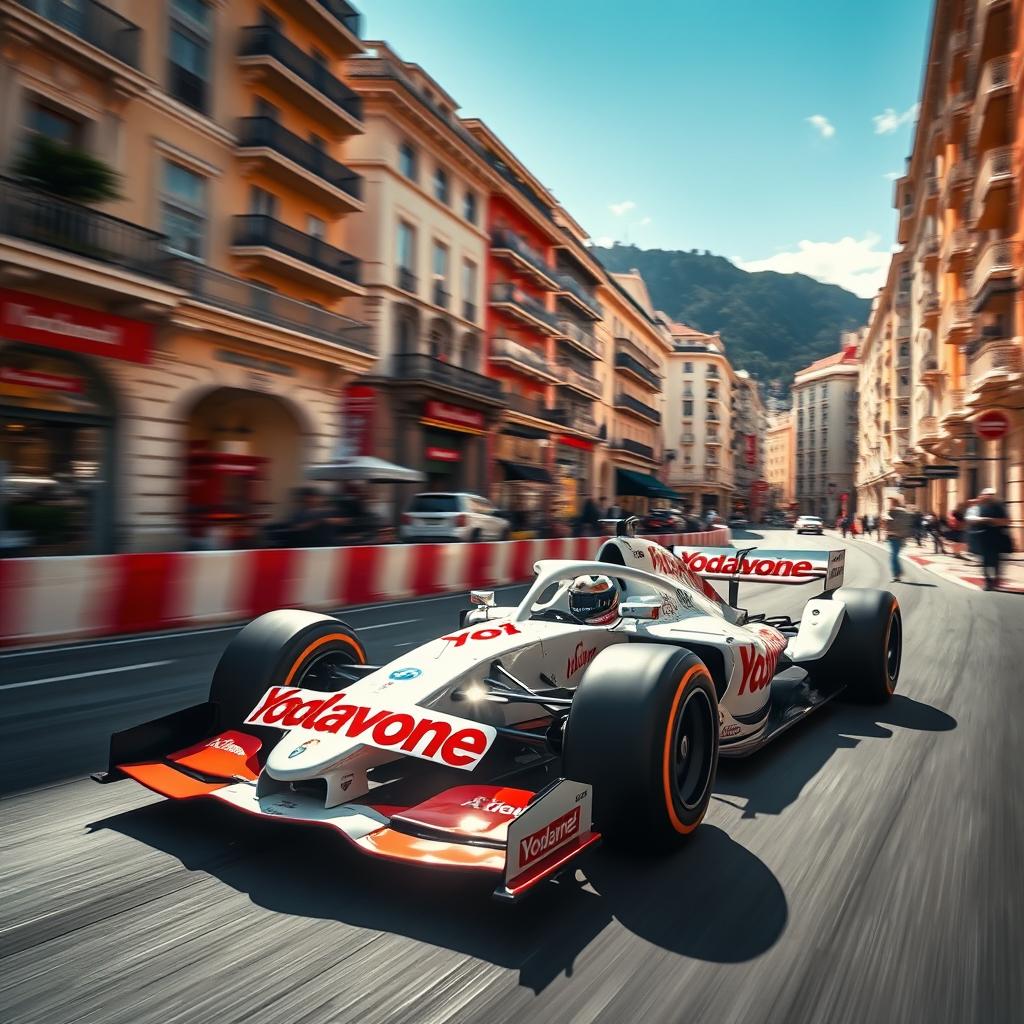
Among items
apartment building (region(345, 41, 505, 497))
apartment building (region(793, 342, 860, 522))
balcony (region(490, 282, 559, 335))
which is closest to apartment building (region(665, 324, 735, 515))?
apartment building (region(793, 342, 860, 522))

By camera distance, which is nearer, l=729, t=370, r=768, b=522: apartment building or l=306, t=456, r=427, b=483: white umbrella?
l=306, t=456, r=427, b=483: white umbrella

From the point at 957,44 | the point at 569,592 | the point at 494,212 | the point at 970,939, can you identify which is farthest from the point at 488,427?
the point at 970,939

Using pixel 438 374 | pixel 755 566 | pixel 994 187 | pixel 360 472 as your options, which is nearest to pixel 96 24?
pixel 360 472

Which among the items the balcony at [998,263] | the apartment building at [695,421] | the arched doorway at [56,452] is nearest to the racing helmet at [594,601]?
the arched doorway at [56,452]

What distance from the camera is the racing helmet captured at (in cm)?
399

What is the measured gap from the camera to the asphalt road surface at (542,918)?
2016 millimetres

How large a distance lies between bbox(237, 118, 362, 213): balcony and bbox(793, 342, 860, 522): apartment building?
9434 centimetres

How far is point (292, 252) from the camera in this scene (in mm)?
18594

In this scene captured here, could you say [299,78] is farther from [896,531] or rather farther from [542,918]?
[542,918]

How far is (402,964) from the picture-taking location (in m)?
2.15

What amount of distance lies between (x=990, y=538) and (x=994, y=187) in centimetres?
1431

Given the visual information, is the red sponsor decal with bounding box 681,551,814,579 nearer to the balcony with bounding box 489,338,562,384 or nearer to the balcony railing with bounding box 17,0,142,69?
the balcony railing with bounding box 17,0,142,69

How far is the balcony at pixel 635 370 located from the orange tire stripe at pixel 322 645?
43909mm

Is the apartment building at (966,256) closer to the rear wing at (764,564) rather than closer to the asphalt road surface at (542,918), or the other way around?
the rear wing at (764,564)
